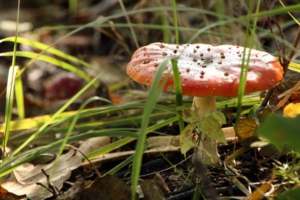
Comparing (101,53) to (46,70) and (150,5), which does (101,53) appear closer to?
(46,70)

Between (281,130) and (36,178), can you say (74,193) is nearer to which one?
(36,178)

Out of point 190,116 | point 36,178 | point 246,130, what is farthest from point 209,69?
point 36,178

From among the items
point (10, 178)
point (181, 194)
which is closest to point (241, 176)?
point (181, 194)

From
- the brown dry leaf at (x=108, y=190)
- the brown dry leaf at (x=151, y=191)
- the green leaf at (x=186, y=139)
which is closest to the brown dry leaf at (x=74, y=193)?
the brown dry leaf at (x=108, y=190)

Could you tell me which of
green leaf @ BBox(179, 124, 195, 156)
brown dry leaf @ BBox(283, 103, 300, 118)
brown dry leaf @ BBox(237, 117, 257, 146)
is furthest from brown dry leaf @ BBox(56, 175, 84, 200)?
brown dry leaf @ BBox(283, 103, 300, 118)

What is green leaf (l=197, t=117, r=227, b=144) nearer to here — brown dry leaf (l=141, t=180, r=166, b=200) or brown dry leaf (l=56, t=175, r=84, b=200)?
brown dry leaf (l=141, t=180, r=166, b=200)
